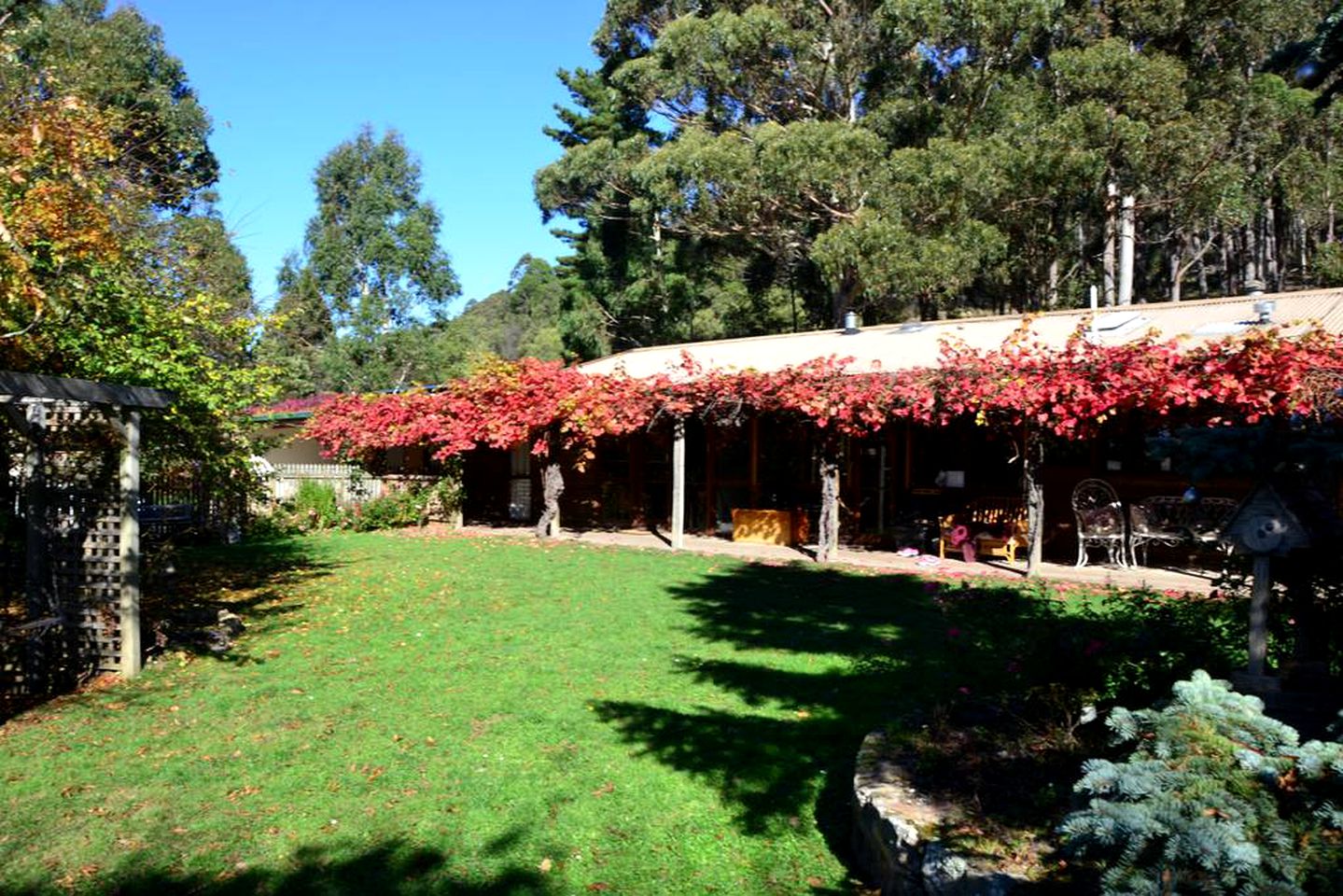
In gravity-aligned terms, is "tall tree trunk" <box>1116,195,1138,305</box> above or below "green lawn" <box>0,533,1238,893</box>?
above

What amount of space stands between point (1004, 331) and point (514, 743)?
39.2ft

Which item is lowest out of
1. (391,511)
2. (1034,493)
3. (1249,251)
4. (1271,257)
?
(391,511)

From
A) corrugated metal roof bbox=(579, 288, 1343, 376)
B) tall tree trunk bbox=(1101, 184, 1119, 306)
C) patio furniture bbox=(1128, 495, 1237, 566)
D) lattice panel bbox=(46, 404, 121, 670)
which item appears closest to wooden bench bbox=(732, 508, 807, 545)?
corrugated metal roof bbox=(579, 288, 1343, 376)

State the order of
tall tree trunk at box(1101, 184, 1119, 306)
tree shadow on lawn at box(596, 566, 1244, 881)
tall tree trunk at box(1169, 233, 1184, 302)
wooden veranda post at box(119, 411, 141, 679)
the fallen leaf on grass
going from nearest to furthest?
tree shadow on lawn at box(596, 566, 1244, 881), the fallen leaf on grass, wooden veranda post at box(119, 411, 141, 679), tall tree trunk at box(1101, 184, 1119, 306), tall tree trunk at box(1169, 233, 1184, 302)

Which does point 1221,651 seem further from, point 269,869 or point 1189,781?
point 269,869

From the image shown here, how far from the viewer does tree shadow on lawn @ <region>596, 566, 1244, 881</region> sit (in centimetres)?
402

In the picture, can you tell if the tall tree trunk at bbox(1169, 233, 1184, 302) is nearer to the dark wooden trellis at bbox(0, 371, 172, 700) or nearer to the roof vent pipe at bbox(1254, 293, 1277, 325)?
the roof vent pipe at bbox(1254, 293, 1277, 325)

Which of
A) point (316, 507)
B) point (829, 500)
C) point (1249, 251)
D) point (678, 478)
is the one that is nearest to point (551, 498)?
point (678, 478)

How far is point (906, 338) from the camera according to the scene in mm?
15422

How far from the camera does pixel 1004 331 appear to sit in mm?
14531

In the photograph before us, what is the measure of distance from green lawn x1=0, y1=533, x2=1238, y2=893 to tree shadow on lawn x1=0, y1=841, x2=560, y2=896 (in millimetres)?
12

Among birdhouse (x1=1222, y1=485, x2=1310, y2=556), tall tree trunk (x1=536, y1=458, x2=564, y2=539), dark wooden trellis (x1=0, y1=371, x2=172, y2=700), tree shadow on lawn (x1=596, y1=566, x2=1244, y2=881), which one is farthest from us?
tall tree trunk (x1=536, y1=458, x2=564, y2=539)

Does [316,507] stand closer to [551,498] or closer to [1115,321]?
[551,498]

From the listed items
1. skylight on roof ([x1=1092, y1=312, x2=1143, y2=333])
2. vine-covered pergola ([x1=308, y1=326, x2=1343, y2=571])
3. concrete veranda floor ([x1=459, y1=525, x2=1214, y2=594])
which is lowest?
concrete veranda floor ([x1=459, y1=525, x2=1214, y2=594])
